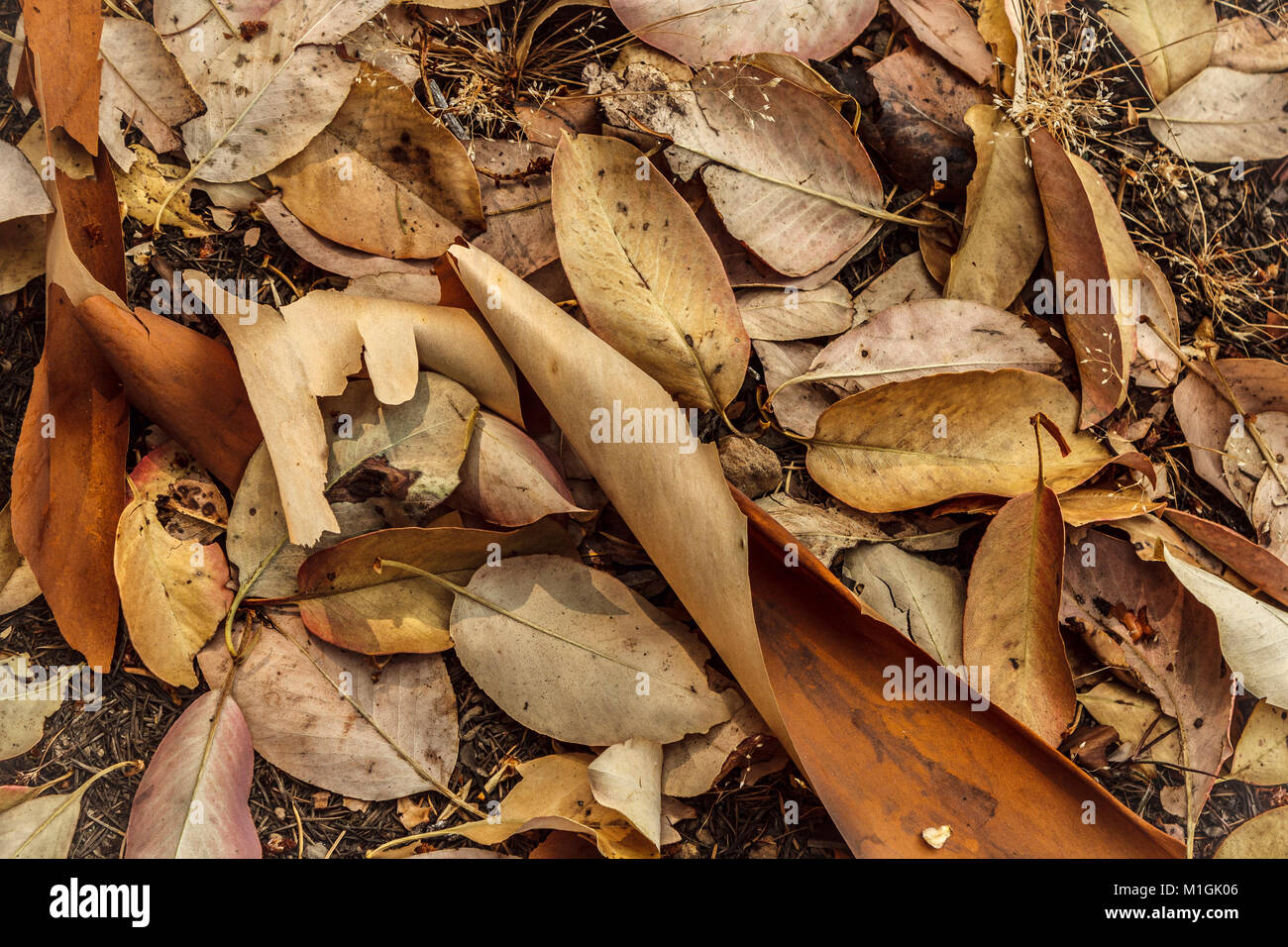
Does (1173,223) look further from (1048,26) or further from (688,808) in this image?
(688,808)

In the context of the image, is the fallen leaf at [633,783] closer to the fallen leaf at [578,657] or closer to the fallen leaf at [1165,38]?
the fallen leaf at [578,657]

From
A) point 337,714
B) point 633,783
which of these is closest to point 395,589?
point 337,714

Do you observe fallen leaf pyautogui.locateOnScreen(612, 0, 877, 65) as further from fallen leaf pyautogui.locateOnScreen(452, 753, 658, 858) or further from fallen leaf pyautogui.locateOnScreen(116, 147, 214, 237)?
fallen leaf pyautogui.locateOnScreen(452, 753, 658, 858)

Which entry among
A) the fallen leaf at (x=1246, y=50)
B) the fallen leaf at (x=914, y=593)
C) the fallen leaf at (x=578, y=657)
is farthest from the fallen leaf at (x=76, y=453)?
the fallen leaf at (x=1246, y=50)

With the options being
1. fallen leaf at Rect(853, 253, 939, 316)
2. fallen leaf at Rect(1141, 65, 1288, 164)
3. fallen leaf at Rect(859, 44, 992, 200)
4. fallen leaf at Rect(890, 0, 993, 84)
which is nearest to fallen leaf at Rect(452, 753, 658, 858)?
fallen leaf at Rect(853, 253, 939, 316)
